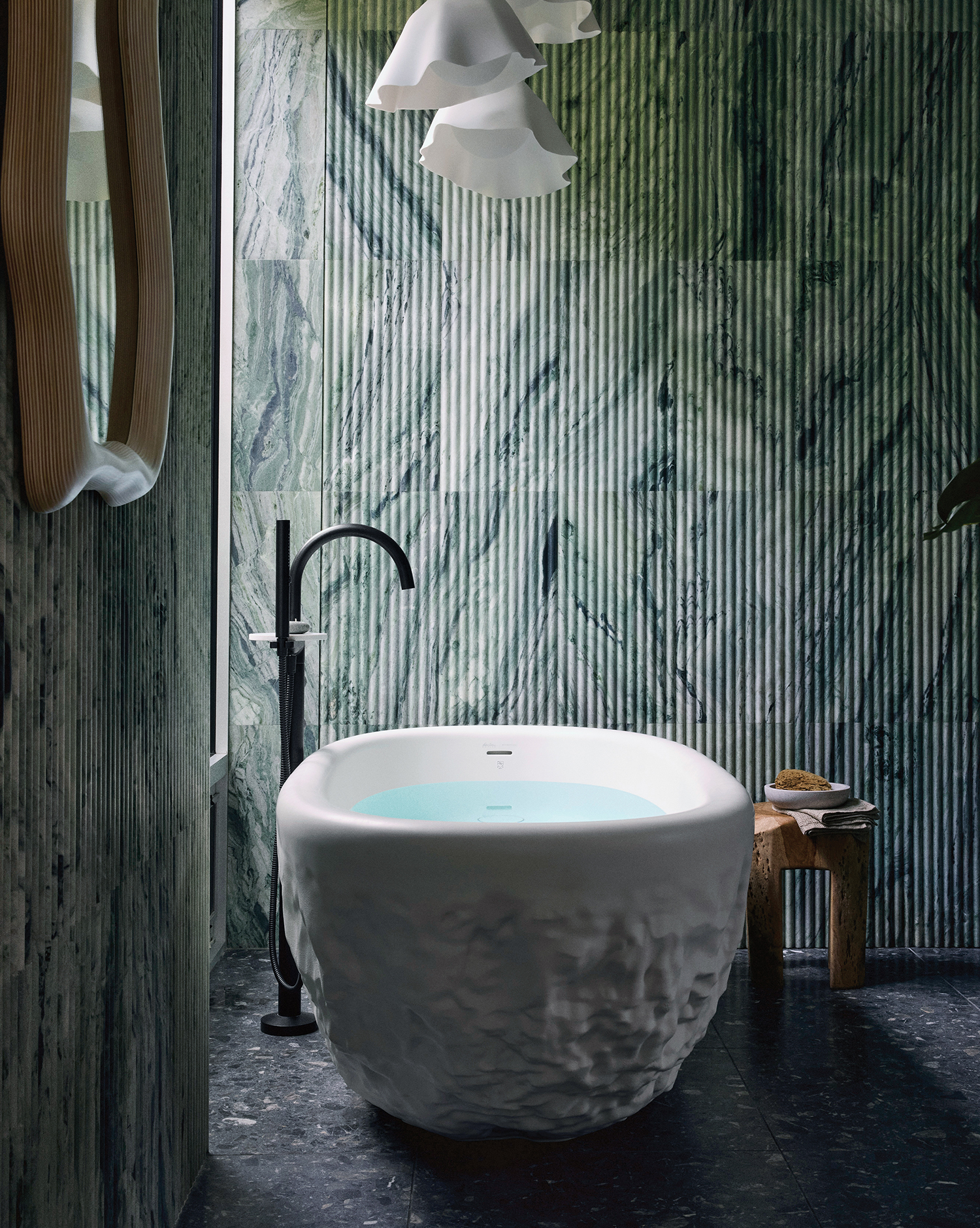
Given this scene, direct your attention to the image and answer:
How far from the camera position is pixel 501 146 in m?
2.36

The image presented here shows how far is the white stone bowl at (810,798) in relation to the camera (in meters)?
2.72

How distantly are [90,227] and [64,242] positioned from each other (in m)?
0.15

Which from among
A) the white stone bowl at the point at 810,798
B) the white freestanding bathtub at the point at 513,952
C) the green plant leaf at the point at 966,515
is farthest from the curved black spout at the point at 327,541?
the green plant leaf at the point at 966,515

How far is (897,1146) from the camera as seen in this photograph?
6.29 feet

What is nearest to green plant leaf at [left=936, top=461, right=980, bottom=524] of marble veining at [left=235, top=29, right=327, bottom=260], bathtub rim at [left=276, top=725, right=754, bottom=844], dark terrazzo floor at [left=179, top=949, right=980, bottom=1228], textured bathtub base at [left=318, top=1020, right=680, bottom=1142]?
bathtub rim at [left=276, top=725, right=754, bottom=844]

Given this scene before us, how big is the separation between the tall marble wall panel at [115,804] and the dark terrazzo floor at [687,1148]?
8.2 inches

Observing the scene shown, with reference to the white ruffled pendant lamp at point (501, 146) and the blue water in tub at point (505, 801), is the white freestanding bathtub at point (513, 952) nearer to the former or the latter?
the blue water in tub at point (505, 801)

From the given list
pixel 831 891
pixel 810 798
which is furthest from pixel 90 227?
pixel 831 891

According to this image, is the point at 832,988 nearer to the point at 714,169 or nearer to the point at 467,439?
the point at 467,439

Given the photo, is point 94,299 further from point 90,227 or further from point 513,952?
point 513,952

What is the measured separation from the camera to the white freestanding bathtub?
1.52 meters

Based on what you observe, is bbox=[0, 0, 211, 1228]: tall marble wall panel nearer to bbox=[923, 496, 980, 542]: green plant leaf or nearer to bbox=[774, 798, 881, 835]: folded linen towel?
bbox=[923, 496, 980, 542]: green plant leaf

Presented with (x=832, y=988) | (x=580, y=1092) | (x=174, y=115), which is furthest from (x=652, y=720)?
(x=174, y=115)

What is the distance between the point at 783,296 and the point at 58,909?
2607mm
